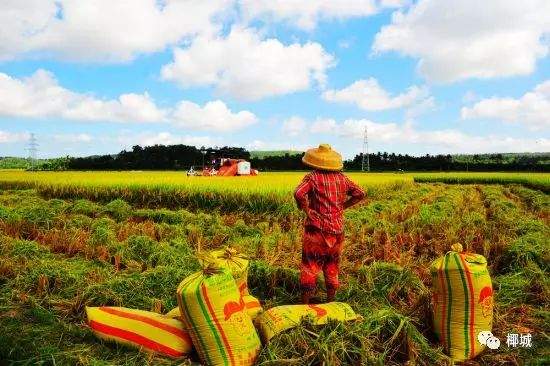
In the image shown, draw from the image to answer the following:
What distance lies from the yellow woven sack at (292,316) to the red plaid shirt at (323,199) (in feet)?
2.63

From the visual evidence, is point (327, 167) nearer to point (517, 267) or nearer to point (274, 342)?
point (274, 342)

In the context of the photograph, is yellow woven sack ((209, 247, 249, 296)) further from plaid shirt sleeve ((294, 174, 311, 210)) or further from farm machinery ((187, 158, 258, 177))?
farm machinery ((187, 158, 258, 177))

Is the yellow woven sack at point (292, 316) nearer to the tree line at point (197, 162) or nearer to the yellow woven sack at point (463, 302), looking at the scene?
the yellow woven sack at point (463, 302)

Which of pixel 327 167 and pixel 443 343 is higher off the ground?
pixel 327 167

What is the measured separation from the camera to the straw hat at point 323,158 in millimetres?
4277

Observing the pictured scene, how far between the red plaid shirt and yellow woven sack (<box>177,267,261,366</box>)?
1.21 meters

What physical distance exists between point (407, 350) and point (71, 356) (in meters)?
2.26

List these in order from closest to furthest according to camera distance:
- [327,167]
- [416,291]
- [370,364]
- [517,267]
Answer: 1. [370,364]
2. [327,167]
3. [416,291]
4. [517,267]

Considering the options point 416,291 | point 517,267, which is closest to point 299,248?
point 416,291

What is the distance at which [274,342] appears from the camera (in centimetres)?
333

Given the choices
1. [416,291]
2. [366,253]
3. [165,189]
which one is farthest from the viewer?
[165,189]

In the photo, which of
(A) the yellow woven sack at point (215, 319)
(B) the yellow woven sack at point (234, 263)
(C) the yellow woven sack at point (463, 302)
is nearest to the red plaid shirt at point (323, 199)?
(B) the yellow woven sack at point (234, 263)

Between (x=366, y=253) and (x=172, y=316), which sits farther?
(x=366, y=253)

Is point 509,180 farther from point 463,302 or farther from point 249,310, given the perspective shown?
point 249,310
